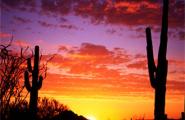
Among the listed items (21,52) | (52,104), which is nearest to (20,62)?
(21,52)

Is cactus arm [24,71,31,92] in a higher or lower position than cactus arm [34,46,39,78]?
lower

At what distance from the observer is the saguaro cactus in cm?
1094

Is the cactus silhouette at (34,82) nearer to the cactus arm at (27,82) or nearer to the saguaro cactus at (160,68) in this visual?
the cactus arm at (27,82)

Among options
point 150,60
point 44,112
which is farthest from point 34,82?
point 44,112

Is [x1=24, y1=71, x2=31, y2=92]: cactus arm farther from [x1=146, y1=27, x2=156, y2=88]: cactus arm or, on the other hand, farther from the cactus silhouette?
[x1=146, y1=27, x2=156, y2=88]: cactus arm

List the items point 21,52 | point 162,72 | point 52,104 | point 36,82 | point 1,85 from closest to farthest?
point 162,72
point 1,85
point 21,52
point 36,82
point 52,104

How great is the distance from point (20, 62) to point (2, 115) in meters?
2.16

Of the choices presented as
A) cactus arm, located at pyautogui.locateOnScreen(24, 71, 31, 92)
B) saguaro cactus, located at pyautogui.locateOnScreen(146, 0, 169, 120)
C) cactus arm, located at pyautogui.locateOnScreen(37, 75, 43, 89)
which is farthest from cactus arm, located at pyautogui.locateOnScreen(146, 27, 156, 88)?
cactus arm, located at pyautogui.locateOnScreen(24, 71, 31, 92)

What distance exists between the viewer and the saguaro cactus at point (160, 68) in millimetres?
10938

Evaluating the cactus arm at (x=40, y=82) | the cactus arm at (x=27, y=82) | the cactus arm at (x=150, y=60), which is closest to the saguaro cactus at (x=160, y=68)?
the cactus arm at (x=150, y=60)

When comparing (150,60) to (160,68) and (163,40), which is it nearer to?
(160,68)

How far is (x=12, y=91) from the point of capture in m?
13.8

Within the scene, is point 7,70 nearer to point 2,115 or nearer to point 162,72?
point 2,115

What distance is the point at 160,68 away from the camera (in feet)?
36.4
